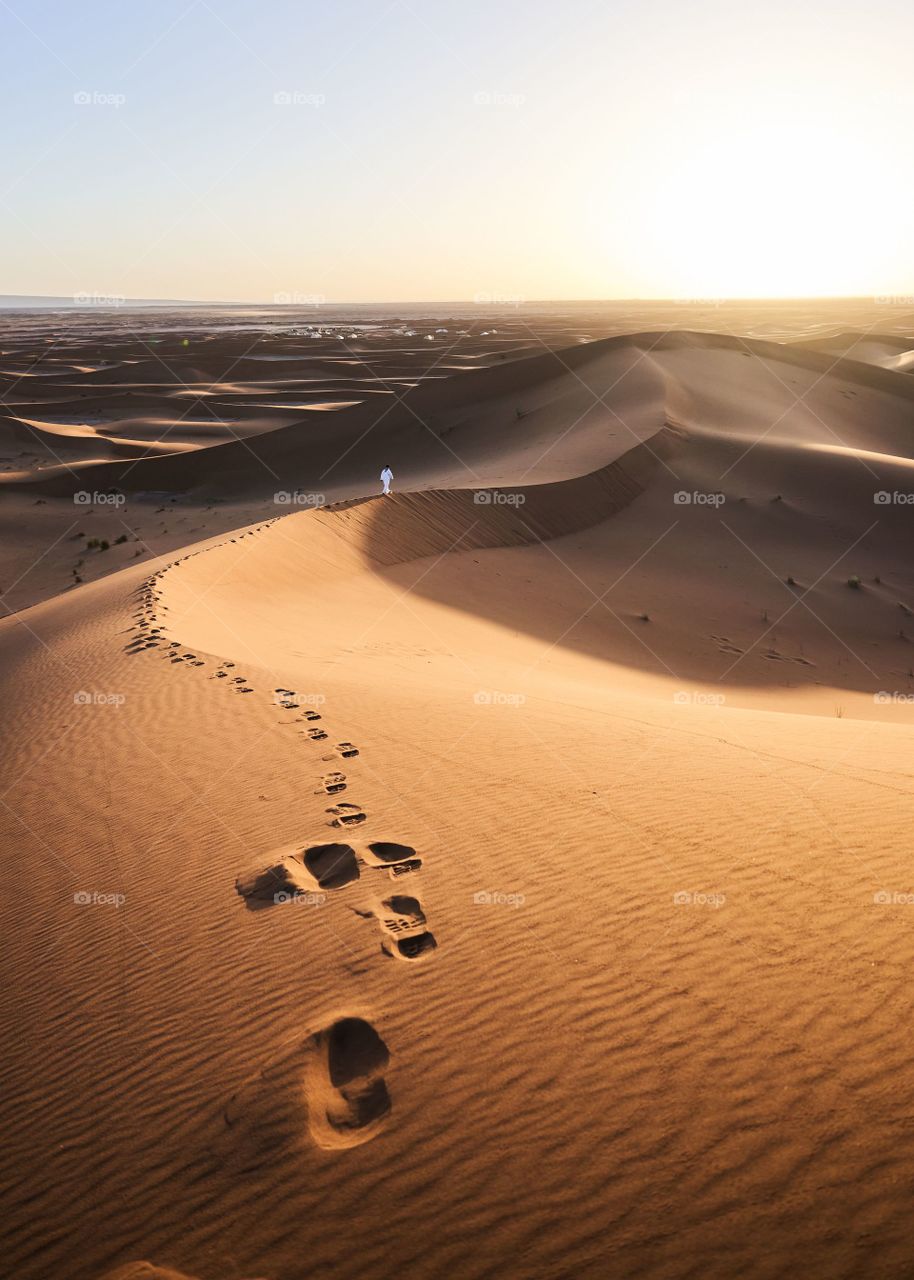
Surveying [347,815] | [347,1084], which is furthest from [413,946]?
[347,815]

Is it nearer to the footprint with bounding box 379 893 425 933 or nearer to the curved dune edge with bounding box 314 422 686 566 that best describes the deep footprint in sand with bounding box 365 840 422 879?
the footprint with bounding box 379 893 425 933

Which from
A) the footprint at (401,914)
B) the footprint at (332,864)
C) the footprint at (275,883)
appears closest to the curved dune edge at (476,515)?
the footprint at (332,864)

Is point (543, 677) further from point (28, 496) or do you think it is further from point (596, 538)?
point (28, 496)

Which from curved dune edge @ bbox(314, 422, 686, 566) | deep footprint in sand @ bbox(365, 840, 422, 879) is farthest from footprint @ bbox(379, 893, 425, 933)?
curved dune edge @ bbox(314, 422, 686, 566)

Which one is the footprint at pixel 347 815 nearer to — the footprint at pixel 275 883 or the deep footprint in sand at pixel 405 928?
the footprint at pixel 275 883

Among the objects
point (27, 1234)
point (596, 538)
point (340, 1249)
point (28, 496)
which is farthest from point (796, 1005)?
point (28, 496)

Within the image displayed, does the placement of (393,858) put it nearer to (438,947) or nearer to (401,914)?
(401,914)
